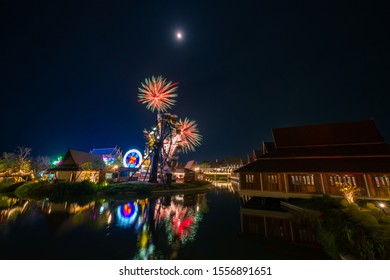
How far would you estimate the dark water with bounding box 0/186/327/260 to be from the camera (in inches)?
305

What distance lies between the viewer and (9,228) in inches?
432

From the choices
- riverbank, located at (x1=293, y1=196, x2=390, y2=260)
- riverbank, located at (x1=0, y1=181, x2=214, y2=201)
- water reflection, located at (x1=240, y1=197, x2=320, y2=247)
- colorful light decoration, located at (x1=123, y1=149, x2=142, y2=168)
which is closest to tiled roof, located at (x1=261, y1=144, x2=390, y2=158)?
water reflection, located at (x1=240, y1=197, x2=320, y2=247)

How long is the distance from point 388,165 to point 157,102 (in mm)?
33046

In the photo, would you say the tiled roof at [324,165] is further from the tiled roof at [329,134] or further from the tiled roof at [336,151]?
the tiled roof at [329,134]

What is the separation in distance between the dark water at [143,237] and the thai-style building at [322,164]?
5076 millimetres

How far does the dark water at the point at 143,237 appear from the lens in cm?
776

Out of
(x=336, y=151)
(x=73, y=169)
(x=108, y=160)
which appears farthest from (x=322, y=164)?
(x=108, y=160)

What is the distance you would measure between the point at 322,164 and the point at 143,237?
17.8 m

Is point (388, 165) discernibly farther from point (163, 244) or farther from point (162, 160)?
point (162, 160)

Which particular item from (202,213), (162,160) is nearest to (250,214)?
(202,213)

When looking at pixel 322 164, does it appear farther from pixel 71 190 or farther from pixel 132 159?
pixel 132 159

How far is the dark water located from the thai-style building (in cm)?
508

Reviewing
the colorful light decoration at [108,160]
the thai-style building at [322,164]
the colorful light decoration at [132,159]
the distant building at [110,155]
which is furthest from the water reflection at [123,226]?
the distant building at [110,155]
